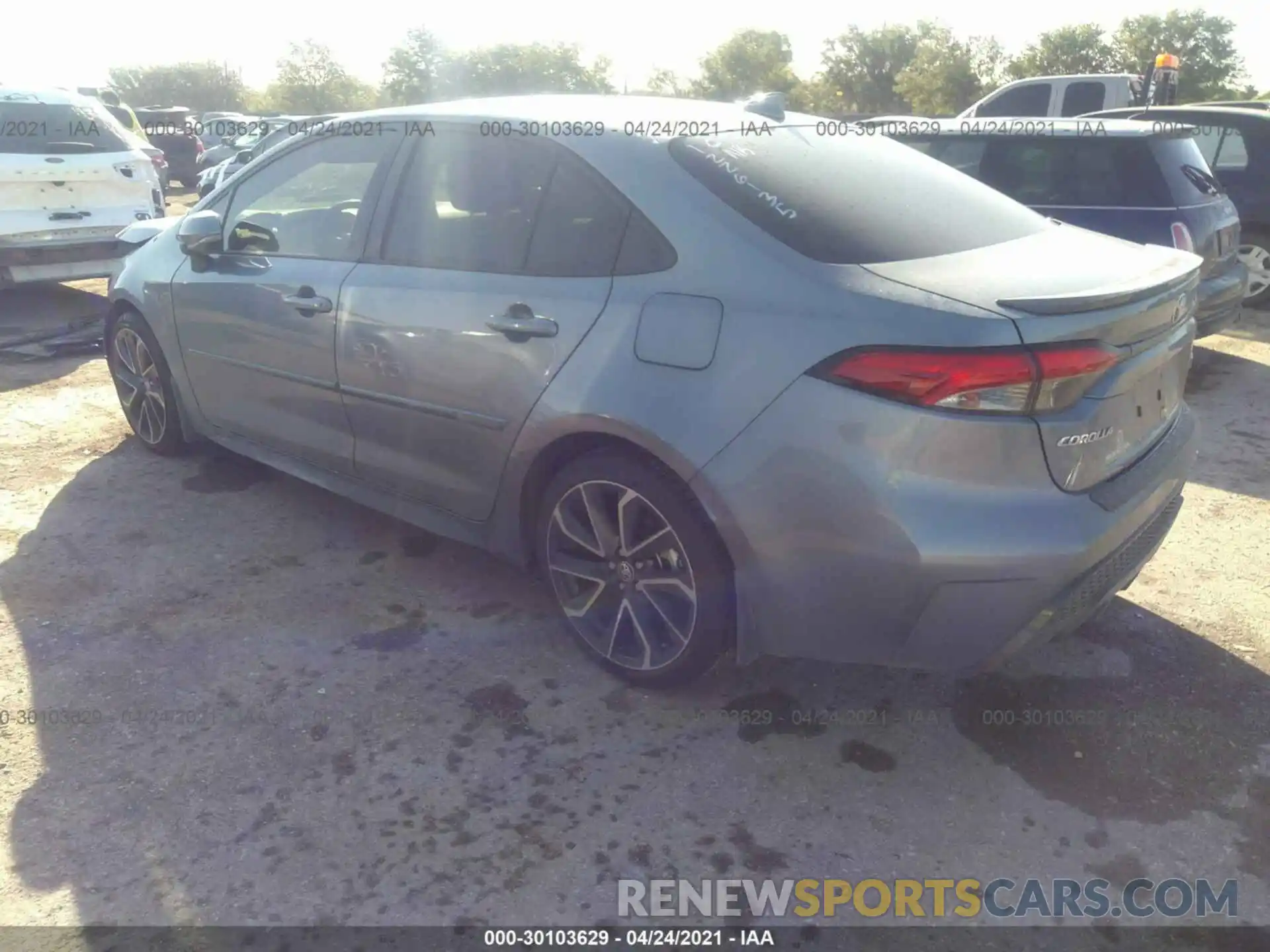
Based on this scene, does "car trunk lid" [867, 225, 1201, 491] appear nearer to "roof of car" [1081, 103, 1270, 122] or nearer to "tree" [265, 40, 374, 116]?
"roof of car" [1081, 103, 1270, 122]

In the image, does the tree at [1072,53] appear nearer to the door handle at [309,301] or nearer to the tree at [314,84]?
the tree at [314,84]

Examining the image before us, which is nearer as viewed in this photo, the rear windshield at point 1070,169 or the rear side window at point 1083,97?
the rear windshield at point 1070,169

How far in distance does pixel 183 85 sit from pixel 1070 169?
82.4 m

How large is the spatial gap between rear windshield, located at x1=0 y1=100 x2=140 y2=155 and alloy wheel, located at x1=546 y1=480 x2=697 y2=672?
268 inches

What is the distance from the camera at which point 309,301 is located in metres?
3.68

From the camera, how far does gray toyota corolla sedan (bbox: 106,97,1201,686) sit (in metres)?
2.38

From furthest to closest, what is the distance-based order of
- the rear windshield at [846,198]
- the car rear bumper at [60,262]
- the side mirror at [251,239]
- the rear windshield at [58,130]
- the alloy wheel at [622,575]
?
the rear windshield at [58,130], the car rear bumper at [60,262], the side mirror at [251,239], the alloy wheel at [622,575], the rear windshield at [846,198]

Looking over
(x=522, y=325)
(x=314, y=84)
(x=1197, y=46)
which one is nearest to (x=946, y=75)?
(x=1197, y=46)

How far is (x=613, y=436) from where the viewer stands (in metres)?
2.86

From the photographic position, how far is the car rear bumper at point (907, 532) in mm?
2367

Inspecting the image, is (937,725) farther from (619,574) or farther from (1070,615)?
(619,574)

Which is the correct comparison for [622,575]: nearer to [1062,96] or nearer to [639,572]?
[639,572]

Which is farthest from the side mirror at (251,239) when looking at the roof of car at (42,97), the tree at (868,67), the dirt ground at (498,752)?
the tree at (868,67)

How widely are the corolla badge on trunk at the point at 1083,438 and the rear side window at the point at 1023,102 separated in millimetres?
11022
